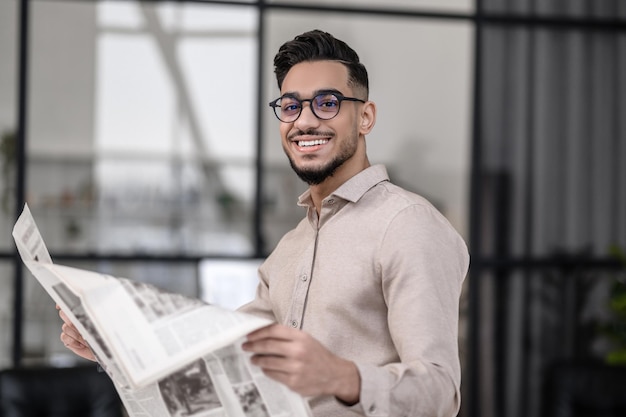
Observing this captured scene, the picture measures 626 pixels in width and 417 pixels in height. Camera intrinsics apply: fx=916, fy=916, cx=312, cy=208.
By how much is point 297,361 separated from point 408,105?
3258 mm

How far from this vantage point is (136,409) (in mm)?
1392

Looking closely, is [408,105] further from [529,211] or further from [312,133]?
[312,133]

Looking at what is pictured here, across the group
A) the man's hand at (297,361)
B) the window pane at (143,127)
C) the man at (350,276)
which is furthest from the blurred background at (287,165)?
the man's hand at (297,361)

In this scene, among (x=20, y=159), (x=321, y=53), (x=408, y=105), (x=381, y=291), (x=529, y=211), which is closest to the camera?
(x=381, y=291)

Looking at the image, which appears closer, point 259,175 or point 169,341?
point 169,341

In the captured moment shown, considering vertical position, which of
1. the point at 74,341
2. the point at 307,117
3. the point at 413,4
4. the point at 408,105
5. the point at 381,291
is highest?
the point at 413,4

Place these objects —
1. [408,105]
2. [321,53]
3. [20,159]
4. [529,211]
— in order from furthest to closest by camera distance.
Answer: [529,211], [408,105], [20,159], [321,53]

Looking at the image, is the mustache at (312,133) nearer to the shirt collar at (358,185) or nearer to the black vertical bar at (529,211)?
the shirt collar at (358,185)

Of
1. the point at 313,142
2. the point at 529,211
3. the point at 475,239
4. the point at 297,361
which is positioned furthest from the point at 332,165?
the point at 529,211

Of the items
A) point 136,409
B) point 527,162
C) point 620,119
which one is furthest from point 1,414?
point 620,119

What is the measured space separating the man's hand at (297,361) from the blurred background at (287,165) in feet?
9.42

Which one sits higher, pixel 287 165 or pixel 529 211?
pixel 287 165

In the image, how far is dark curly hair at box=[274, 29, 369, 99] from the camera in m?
1.54

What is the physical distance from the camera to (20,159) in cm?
399
